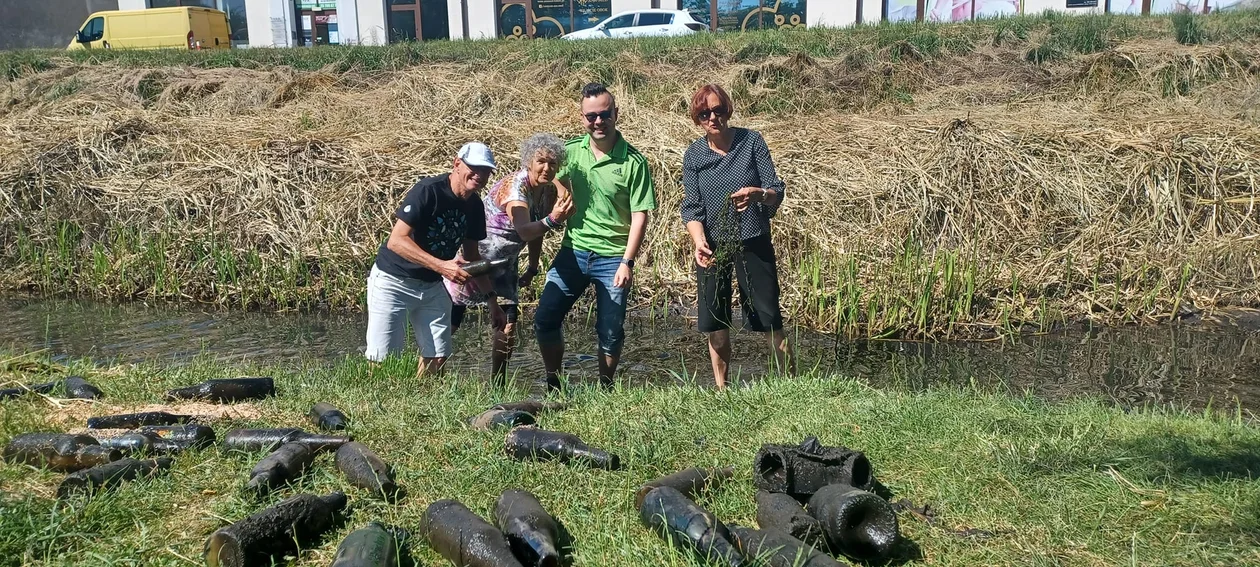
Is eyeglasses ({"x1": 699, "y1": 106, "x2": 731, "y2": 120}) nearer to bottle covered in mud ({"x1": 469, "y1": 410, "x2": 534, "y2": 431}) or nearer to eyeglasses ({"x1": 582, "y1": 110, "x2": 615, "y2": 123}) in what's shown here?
eyeglasses ({"x1": 582, "y1": 110, "x2": 615, "y2": 123})

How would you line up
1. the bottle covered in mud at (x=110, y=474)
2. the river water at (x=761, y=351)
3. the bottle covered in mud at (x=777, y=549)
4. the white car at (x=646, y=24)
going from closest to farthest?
the bottle covered in mud at (x=777, y=549)
the bottle covered in mud at (x=110, y=474)
the river water at (x=761, y=351)
the white car at (x=646, y=24)

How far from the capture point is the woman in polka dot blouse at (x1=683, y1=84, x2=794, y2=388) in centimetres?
590

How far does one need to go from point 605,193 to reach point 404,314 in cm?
141

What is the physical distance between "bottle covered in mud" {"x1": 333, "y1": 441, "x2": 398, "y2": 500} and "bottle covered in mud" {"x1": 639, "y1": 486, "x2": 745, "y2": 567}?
103cm

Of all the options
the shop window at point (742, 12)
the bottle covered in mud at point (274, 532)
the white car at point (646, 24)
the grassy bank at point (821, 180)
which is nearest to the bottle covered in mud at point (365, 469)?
the bottle covered in mud at point (274, 532)

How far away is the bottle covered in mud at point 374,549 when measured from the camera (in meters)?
3.33

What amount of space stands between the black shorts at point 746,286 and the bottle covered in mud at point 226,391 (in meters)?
2.50

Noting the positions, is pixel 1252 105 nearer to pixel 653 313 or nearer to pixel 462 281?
pixel 653 313

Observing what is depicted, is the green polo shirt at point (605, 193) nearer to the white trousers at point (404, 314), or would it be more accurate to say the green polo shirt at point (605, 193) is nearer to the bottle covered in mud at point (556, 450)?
the white trousers at point (404, 314)

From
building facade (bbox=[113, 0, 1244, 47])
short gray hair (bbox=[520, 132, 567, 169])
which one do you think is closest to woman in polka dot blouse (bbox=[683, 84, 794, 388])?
short gray hair (bbox=[520, 132, 567, 169])

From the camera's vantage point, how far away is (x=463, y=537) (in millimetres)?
3473

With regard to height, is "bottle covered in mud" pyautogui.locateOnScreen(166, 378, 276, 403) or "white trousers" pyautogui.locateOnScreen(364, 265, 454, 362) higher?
"white trousers" pyautogui.locateOnScreen(364, 265, 454, 362)

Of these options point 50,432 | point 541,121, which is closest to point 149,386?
point 50,432

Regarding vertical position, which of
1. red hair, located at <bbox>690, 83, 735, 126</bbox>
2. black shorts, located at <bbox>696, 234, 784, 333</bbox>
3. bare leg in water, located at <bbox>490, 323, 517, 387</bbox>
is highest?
red hair, located at <bbox>690, 83, 735, 126</bbox>
